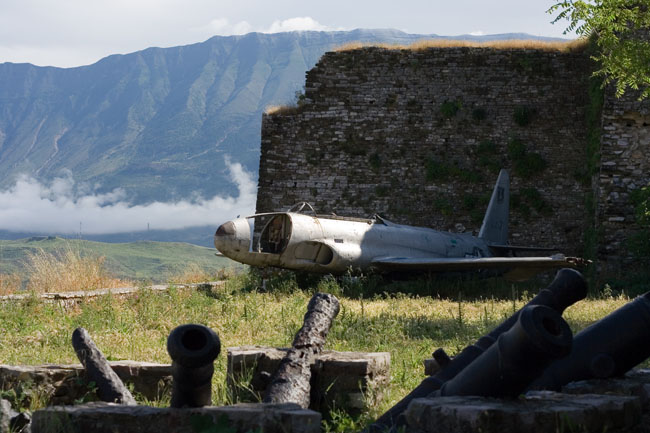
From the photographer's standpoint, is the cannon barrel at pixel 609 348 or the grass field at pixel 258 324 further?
the grass field at pixel 258 324

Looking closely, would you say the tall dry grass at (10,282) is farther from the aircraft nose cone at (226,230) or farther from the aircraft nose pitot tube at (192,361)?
the aircraft nose pitot tube at (192,361)

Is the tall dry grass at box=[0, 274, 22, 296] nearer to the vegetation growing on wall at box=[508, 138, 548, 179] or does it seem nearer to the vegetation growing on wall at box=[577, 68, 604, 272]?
the vegetation growing on wall at box=[508, 138, 548, 179]

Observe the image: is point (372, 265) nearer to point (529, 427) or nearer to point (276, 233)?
point (276, 233)

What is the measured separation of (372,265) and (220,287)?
3060mm

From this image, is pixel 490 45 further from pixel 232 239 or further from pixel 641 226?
pixel 232 239

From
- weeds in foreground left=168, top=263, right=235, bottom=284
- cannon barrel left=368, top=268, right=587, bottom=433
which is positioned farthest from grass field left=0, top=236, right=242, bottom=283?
cannon barrel left=368, top=268, right=587, bottom=433

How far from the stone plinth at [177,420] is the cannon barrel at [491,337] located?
0.55m

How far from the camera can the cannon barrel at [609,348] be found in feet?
13.3

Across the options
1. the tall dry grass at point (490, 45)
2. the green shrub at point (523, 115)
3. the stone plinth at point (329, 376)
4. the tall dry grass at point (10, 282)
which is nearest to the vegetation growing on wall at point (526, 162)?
the green shrub at point (523, 115)

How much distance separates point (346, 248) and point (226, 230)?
2.20 m

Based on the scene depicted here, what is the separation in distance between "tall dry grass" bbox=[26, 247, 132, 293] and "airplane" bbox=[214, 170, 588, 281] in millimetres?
2473

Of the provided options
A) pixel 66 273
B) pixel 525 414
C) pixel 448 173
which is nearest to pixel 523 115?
pixel 448 173

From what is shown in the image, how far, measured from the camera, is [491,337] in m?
4.36

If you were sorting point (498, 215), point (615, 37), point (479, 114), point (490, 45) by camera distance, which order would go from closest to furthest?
point (615, 37) → point (498, 215) → point (479, 114) → point (490, 45)
